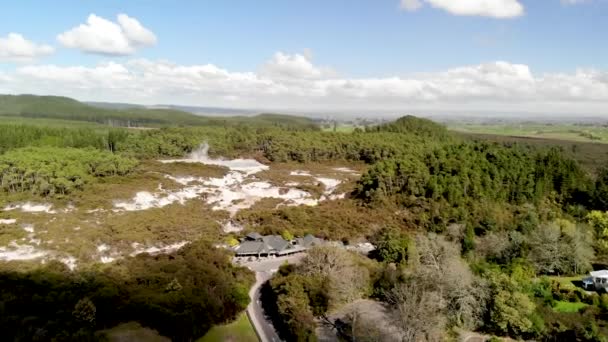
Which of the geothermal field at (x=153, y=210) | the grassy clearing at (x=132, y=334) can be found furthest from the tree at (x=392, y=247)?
the grassy clearing at (x=132, y=334)

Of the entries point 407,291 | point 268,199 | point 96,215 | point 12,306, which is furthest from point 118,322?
point 268,199

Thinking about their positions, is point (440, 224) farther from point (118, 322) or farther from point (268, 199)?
point (118, 322)

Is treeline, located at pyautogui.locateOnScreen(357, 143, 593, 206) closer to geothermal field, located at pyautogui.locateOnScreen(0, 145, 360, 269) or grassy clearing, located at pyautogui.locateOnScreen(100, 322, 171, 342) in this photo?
geothermal field, located at pyautogui.locateOnScreen(0, 145, 360, 269)

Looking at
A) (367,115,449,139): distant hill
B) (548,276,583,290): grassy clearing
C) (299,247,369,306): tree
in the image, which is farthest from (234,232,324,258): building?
(367,115,449,139): distant hill

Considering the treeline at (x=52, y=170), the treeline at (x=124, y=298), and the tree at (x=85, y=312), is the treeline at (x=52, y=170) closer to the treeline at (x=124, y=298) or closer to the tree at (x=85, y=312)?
the treeline at (x=124, y=298)

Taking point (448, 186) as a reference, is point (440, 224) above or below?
below

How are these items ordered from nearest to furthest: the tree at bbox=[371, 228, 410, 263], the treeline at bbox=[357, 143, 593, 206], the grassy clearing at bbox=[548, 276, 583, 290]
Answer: the grassy clearing at bbox=[548, 276, 583, 290] < the tree at bbox=[371, 228, 410, 263] < the treeline at bbox=[357, 143, 593, 206]
